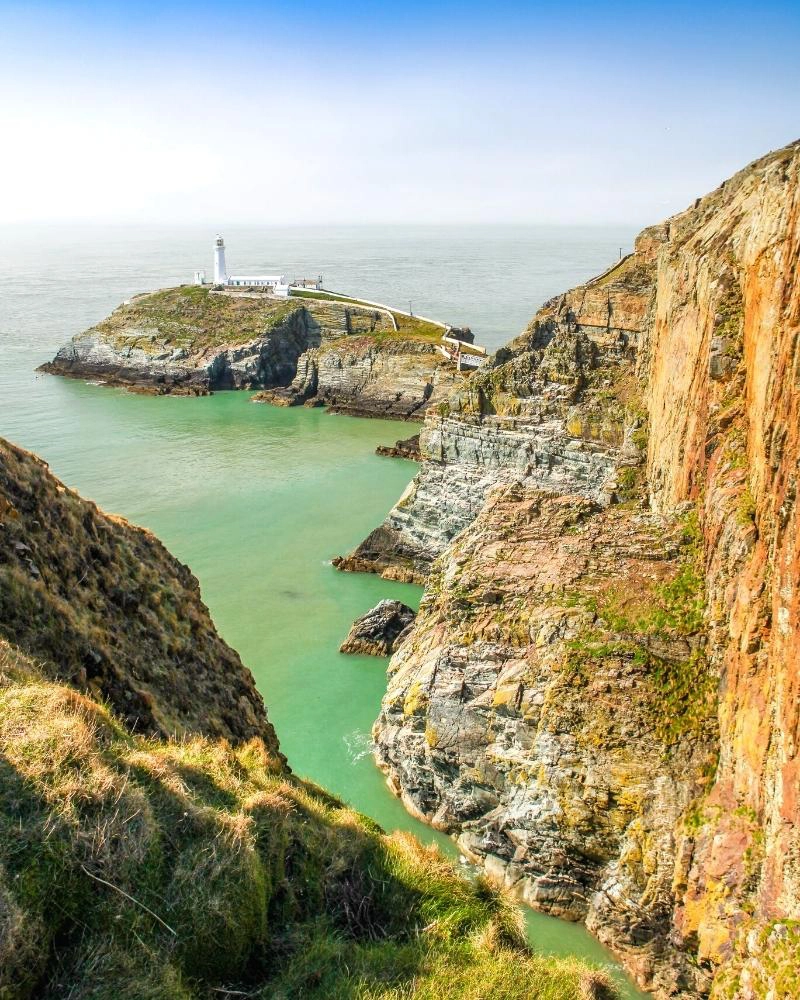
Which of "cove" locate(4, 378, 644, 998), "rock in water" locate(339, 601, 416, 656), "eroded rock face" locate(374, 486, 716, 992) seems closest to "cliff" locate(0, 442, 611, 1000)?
"eroded rock face" locate(374, 486, 716, 992)

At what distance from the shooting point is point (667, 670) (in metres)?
11.4

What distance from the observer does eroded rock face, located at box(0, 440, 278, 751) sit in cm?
848

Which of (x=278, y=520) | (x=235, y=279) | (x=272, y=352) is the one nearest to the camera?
(x=278, y=520)

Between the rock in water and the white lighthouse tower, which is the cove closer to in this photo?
the rock in water

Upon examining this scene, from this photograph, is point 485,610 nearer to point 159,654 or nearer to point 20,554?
point 159,654

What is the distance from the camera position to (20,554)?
8.85 metres

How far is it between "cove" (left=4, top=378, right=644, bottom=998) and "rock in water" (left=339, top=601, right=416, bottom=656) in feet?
1.26

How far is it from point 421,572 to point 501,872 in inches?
537

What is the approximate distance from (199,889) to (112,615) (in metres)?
4.78

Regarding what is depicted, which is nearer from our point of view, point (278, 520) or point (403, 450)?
point (278, 520)

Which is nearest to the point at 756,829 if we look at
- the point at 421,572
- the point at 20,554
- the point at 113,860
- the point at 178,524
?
the point at 113,860

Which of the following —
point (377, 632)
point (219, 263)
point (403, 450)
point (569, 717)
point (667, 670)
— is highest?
point (219, 263)

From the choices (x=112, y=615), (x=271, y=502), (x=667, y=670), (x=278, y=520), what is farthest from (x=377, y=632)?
(x=271, y=502)

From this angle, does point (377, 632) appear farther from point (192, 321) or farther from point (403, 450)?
point (192, 321)
